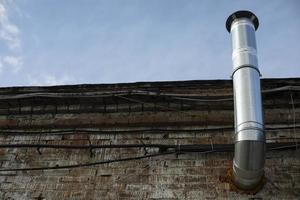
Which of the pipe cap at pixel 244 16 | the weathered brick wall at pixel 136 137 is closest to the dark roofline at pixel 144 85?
the weathered brick wall at pixel 136 137

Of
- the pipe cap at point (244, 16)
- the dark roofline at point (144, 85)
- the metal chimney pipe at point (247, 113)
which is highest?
the pipe cap at point (244, 16)

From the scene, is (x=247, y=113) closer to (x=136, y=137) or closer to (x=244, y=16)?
(x=244, y=16)

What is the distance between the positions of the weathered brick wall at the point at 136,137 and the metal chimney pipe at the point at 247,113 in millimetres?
397

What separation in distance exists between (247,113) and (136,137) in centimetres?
159

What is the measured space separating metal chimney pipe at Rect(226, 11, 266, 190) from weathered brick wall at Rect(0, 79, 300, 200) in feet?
1.30

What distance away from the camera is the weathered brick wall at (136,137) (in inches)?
186

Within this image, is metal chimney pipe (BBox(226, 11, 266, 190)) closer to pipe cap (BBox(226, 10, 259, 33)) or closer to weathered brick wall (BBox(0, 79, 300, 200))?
pipe cap (BBox(226, 10, 259, 33))

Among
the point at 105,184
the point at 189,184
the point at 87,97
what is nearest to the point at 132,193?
the point at 105,184

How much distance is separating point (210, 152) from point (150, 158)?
0.71m

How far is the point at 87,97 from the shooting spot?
18.2ft

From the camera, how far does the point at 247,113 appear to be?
422 centimetres

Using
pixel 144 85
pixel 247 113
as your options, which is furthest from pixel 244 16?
pixel 144 85

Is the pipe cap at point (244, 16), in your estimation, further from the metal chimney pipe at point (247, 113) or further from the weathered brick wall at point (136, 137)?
the weathered brick wall at point (136, 137)

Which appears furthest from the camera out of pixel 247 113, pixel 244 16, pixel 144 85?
pixel 144 85
